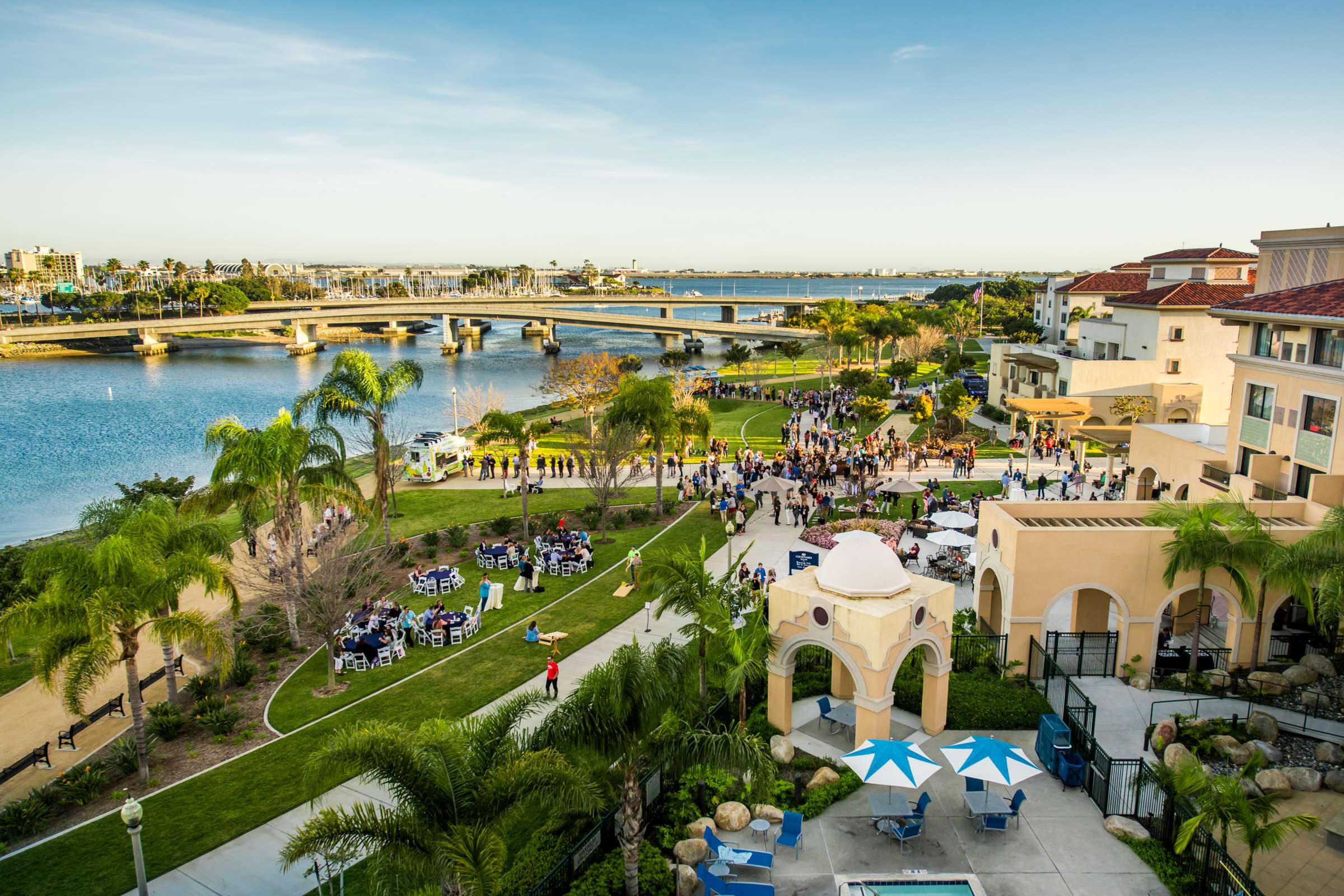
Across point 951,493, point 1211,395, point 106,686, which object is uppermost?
point 1211,395

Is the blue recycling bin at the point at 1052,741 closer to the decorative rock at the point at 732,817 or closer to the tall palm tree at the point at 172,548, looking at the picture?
the decorative rock at the point at 732,817

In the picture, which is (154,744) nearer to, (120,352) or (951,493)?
(951,493)

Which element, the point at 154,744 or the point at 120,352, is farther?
the point at 120,352

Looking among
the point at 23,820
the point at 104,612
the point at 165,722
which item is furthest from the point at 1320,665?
the point at 23,820

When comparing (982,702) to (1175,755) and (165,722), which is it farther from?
(165,722)

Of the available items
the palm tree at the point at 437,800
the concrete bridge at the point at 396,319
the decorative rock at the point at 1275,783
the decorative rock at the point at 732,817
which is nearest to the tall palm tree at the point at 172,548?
the palm tree at the point at 437,800

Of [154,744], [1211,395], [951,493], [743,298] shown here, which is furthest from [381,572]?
[743,298]
